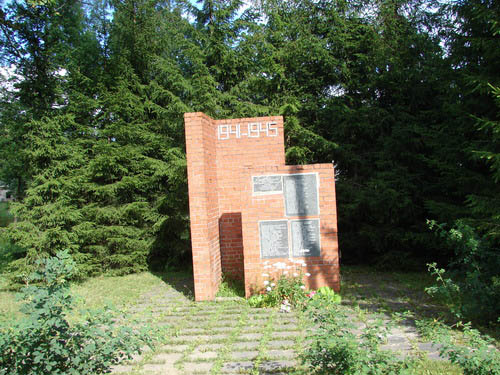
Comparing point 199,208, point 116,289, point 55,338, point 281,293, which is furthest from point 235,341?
point 116,289

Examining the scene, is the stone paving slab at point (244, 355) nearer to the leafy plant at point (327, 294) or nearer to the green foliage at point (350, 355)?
the green foliage at point (350, 355)

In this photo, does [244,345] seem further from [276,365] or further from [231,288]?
[231,288]

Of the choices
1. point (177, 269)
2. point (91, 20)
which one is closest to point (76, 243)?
point (177, 269)

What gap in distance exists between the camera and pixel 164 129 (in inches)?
434

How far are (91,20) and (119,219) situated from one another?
7646 mm

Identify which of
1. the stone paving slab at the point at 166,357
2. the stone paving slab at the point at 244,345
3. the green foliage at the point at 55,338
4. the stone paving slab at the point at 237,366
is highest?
the green foliage at the point at 55,338

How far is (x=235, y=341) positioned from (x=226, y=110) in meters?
7.44

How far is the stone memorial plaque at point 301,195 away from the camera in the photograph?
6477mm

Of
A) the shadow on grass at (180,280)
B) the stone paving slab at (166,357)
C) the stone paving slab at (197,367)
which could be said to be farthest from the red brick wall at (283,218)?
the stone paving slab at (197,367)

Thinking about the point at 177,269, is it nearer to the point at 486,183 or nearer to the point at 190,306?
the point at 190,306

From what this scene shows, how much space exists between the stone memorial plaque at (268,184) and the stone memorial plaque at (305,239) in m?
0.70

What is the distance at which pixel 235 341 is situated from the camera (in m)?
4.70

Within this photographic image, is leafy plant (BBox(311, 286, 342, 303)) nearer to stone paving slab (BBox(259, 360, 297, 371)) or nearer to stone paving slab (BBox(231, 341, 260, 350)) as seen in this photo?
stone paving slab (BBox(231, 341, 260, 350))

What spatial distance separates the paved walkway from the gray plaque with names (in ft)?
3.24
